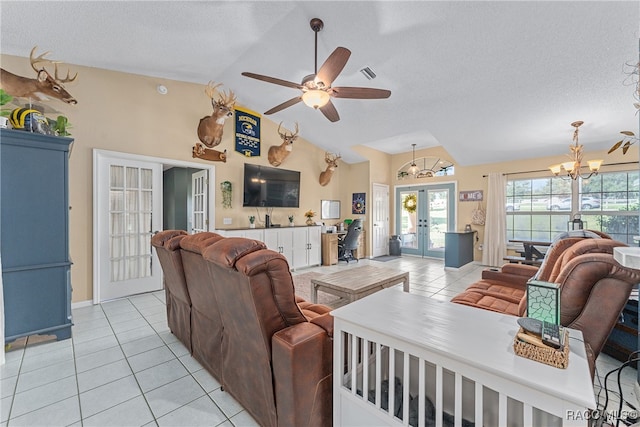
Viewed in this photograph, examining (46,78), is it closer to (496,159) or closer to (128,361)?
(128,361)

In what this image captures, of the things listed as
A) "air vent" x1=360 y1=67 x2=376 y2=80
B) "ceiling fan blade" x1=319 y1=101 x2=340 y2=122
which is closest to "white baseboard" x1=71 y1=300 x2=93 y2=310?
"ceiling fan blade" x1=319 y1=101 x2=340 y2=122

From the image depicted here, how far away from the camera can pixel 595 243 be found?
161cm

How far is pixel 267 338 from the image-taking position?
1.31 meters

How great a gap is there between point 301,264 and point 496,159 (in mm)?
5018

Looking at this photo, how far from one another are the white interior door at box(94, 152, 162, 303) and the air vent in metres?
3.43

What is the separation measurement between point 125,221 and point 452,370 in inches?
177

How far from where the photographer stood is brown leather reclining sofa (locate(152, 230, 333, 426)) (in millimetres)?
1255

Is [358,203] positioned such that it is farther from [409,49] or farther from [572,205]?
[572,205]

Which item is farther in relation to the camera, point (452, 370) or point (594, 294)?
point (594, 294)

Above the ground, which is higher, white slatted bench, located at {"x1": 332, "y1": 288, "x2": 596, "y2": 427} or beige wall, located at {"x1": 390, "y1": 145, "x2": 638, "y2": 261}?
beige wall, located at {"x1": 390, "y1": 145, "x2": 638, "y2": 261}

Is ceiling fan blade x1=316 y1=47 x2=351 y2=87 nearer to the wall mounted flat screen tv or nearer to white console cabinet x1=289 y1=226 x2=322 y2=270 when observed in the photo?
the wall mounted flat screen tv

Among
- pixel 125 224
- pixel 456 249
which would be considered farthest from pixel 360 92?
pixel 456 249

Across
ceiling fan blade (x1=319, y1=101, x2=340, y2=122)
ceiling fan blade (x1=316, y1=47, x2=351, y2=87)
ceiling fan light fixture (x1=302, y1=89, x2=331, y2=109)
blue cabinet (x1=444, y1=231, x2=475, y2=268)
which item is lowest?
blue cabinet (x1=444, y1=231, x2=475, y2=268)

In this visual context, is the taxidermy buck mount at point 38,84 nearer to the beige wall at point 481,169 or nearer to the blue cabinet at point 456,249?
the blue cabinet at point 456,249
